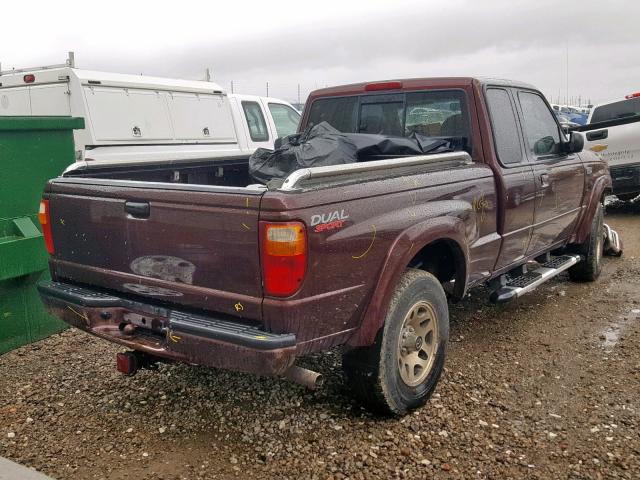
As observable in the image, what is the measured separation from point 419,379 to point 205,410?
1259 mm

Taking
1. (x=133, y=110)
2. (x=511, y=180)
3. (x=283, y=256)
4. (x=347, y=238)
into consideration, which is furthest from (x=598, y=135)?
(x=283, y=256)

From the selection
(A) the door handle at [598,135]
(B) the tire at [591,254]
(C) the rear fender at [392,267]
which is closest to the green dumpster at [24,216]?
(C) the rear fender at [392,267]

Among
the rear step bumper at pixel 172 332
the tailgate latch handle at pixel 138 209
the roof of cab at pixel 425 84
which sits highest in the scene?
the roof of cab at pixel 425 84

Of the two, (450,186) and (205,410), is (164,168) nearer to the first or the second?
(205,410)

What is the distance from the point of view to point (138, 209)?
3031mm

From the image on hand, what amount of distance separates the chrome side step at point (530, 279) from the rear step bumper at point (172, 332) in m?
2.23

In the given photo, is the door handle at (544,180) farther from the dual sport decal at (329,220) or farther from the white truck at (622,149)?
the white truck at (622,149)

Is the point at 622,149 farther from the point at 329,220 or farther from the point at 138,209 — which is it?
the point at 138,209

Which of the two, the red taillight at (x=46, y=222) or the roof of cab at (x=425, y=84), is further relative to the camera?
the roof of cab at (x=425, y=84)

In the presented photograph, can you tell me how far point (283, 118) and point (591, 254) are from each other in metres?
5.50

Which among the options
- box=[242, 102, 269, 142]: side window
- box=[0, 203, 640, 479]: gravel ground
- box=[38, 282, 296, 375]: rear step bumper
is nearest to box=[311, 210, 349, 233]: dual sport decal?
box=[38, 282, 296, 375]: rear step bumper

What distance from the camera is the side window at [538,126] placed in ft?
15.9

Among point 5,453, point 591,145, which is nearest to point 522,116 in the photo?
point 5,453

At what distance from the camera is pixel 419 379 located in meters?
3.53
